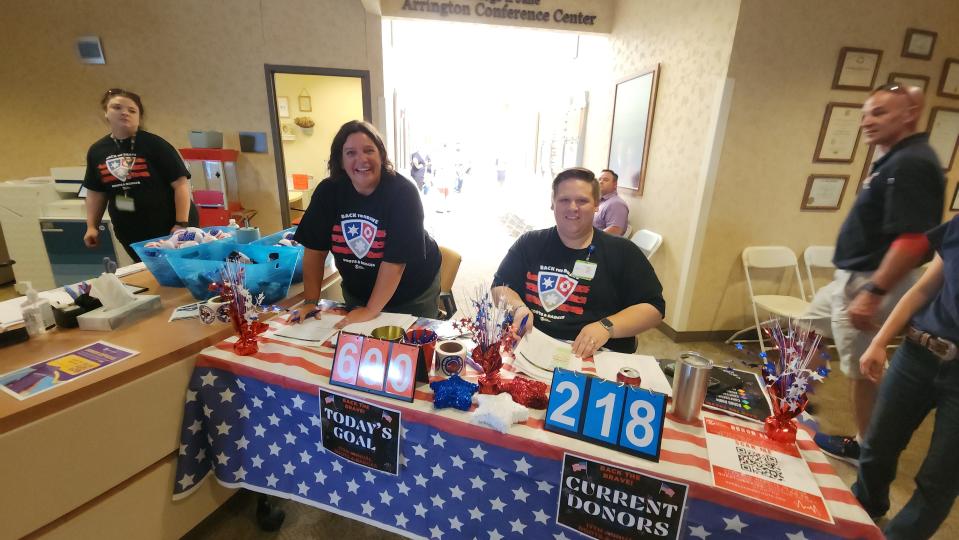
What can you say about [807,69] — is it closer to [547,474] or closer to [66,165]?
[547,474]

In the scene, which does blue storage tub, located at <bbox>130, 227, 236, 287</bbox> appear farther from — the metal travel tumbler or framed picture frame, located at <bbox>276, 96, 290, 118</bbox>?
framed picture frame, located at <bbox>276, 96, 290, 118</bbox>

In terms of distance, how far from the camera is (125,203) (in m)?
2.22

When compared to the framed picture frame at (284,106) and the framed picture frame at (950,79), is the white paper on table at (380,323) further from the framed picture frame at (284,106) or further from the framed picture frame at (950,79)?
the framed picture frame at (284,106)

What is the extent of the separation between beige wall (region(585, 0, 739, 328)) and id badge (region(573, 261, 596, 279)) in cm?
193

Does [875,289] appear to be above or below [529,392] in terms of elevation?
above

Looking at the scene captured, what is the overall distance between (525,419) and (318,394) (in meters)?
0.54

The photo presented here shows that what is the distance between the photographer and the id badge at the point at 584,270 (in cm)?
143

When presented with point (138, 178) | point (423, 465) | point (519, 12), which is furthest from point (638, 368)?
point (519, 12)

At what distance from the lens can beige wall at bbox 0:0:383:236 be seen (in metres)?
3.46

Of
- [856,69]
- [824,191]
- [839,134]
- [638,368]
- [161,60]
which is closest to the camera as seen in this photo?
[638,368]

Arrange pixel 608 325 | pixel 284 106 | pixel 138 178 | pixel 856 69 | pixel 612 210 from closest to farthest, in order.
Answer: pixel 608 325
pixel 138 178
pixel 856 69
pixel 612 210
pixel 284 106

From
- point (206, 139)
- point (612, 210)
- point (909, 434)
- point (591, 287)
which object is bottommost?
point (909, 434)

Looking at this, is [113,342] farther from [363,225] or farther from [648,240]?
[648,240]

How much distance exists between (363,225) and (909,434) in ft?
6.89
